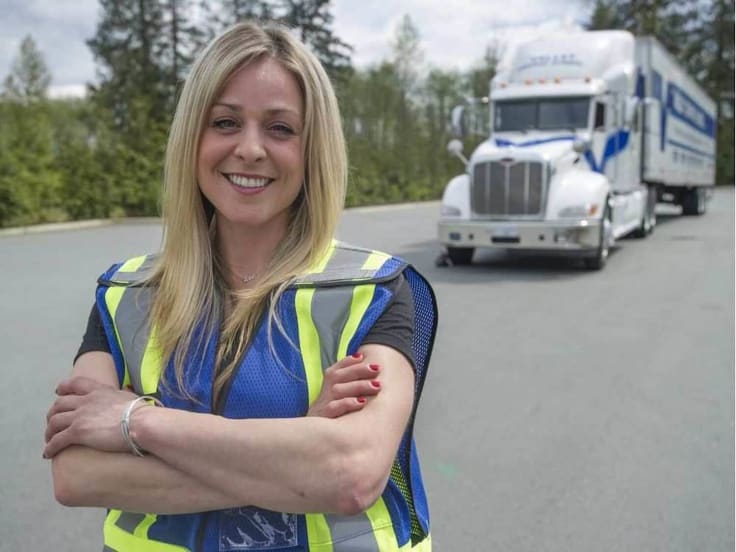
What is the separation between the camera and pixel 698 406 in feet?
17.0

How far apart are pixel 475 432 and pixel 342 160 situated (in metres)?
3.16

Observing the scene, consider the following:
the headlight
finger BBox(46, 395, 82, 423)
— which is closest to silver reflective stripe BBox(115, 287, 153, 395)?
finger BBox(46, 395, 82, 423)

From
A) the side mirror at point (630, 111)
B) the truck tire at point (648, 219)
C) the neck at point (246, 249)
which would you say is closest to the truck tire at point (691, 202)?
the truck tire at point (648, 219)

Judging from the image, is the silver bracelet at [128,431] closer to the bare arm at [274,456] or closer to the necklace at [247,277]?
the bare arm at [274,456]

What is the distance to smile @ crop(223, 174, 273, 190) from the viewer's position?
178cm

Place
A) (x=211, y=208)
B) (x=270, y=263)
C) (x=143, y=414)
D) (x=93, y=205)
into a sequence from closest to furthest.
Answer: (x=143, y=414), (x=270, y=263), (x=211, y=208), (x=93, y=205)

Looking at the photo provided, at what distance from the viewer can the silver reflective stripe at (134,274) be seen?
5.90 feet

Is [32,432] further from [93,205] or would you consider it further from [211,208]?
[93,205]

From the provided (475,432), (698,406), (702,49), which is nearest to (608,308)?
(698,406)

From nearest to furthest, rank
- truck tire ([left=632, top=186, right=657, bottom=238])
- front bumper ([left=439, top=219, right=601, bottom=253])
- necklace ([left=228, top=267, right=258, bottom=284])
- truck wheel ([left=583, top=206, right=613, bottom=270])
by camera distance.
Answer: necklace ([left=228, top=267, right=258, bottom=284]) → front bumper ([left=439, top=219, right=601, bottom=253]) → truck wheel ([left=583, top=206, right=613, bottom=270]) → truck tire ([left=632, top=186, right=657, bottom=238])

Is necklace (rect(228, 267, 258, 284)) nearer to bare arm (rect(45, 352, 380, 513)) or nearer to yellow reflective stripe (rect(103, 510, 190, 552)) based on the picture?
bare arm (rect(45, 352, 380, 513))

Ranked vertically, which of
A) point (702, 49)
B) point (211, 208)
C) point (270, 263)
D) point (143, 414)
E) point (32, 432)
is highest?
point (702, 49)

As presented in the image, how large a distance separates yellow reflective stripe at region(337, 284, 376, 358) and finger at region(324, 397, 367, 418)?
11cm

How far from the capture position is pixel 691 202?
25375 millimetres
